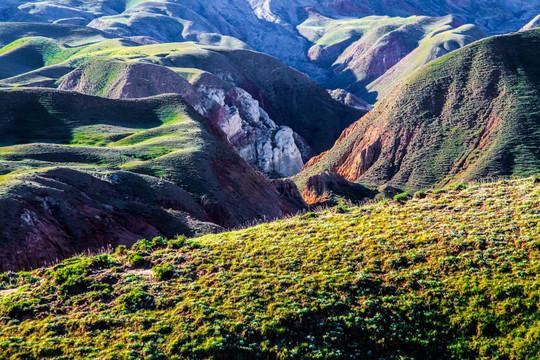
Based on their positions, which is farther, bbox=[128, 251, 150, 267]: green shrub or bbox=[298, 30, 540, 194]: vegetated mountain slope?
bbox=[298, 30, 540, 194]: vegetated mountain slope

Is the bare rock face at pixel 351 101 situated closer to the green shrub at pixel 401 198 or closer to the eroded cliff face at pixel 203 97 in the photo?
the eroded cliff face at pixel 203 97

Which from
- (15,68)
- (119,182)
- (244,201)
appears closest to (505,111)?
(244,201)

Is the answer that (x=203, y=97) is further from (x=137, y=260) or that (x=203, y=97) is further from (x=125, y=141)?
(x=137, y=260)

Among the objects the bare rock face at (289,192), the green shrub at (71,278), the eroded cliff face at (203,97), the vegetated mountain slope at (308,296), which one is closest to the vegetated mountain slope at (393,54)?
the eroded cliff face at (203,97)

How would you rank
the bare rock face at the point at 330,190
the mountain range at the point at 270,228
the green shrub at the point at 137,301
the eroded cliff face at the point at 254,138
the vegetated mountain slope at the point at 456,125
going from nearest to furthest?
the mountain range at the point at 270,228 → the green shrub at the point at 137,301 → the vegetated mountain slope at the point at 456,125 → the bare rock face at the point at 330,190 → the eroded cliff face at the point at 254,138

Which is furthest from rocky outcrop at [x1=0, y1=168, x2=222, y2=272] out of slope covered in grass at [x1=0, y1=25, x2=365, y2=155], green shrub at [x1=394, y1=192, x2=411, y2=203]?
slope covered in grass at [x1=0, y1=25, x2=365, y2=155]

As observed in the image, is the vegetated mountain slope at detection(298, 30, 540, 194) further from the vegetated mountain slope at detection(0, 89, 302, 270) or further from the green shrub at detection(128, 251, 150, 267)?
the green shrub at detection(128, 251, 150, 267)

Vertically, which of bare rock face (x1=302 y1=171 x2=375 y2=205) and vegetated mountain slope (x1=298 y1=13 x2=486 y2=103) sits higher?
vegetated mountain slope (x1=298 y1=13 x2=486 y2=103)
